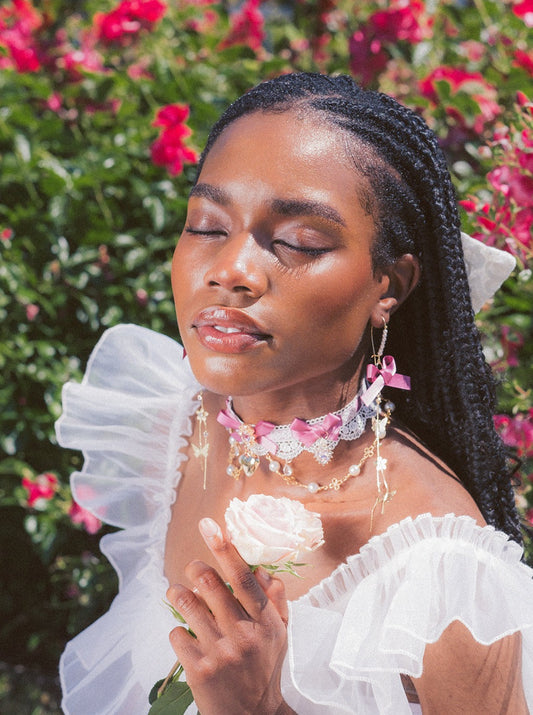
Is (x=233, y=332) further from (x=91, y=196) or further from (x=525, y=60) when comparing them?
(x=525, y=60)

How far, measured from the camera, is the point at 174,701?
143 cm

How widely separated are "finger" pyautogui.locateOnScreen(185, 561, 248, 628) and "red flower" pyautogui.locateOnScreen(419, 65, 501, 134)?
219 cm

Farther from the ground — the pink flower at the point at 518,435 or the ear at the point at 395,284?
the ear at the point at 395,284

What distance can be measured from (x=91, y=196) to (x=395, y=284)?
1846mm

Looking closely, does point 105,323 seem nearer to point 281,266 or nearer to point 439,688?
point 281,266

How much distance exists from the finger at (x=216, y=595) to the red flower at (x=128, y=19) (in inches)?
101

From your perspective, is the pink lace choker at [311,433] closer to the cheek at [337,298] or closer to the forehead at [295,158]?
the cheek at [337,298]

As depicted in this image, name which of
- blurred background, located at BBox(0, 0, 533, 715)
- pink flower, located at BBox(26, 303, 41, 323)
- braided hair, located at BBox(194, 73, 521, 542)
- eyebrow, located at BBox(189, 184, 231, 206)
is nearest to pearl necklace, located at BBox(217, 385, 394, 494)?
braided hair, located at BBox(194, 73, 521, 542)

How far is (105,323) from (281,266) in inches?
69.1

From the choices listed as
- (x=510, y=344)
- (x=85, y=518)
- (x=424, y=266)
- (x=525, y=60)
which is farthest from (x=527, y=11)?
(x=85, y=518)

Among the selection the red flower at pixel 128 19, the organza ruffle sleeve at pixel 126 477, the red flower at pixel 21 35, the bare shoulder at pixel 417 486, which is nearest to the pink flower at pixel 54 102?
the red flower at pixel 21 35

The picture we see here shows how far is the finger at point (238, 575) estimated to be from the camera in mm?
1242

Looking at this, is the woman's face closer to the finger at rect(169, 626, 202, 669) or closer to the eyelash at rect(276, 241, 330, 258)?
the eyelash at rect(276, 241, 330, 258)

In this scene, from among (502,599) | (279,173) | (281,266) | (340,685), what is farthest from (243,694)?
(279,173)
